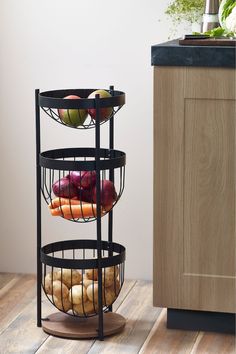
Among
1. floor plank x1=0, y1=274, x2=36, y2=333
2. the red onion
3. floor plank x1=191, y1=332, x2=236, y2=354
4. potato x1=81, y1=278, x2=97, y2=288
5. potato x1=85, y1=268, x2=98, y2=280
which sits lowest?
floor plank x1=191, y1=332, x2=236, y2=354

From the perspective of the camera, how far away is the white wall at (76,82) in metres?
3.14

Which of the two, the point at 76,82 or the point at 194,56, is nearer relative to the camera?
the point at 194,56

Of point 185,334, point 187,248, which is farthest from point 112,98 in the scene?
point 185,334

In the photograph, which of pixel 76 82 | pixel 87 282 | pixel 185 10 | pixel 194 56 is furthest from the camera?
pixel 76 82

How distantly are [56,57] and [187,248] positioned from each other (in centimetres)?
100

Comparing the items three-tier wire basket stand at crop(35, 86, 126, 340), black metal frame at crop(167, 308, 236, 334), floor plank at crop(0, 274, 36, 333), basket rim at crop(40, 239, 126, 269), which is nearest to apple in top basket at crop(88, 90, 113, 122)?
three-tier wire basket stand at crop(35, 86, 126, 340)

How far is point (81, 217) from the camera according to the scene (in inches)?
104

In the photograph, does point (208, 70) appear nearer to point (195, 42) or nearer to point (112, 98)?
point (195, 42)

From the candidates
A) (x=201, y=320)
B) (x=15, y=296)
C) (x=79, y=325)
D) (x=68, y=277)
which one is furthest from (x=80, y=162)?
(x=15, y=296)

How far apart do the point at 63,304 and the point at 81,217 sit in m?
0.32

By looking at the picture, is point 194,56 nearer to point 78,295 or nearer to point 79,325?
point 78,295

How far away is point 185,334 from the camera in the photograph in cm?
272

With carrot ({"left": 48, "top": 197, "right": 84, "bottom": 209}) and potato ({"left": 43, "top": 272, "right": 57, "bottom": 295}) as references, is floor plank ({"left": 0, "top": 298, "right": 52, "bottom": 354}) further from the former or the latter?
carrot ({"left": 48, "top": 197, "right": 84, "bottom": 209})

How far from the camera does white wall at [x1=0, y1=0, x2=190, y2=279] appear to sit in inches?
123
